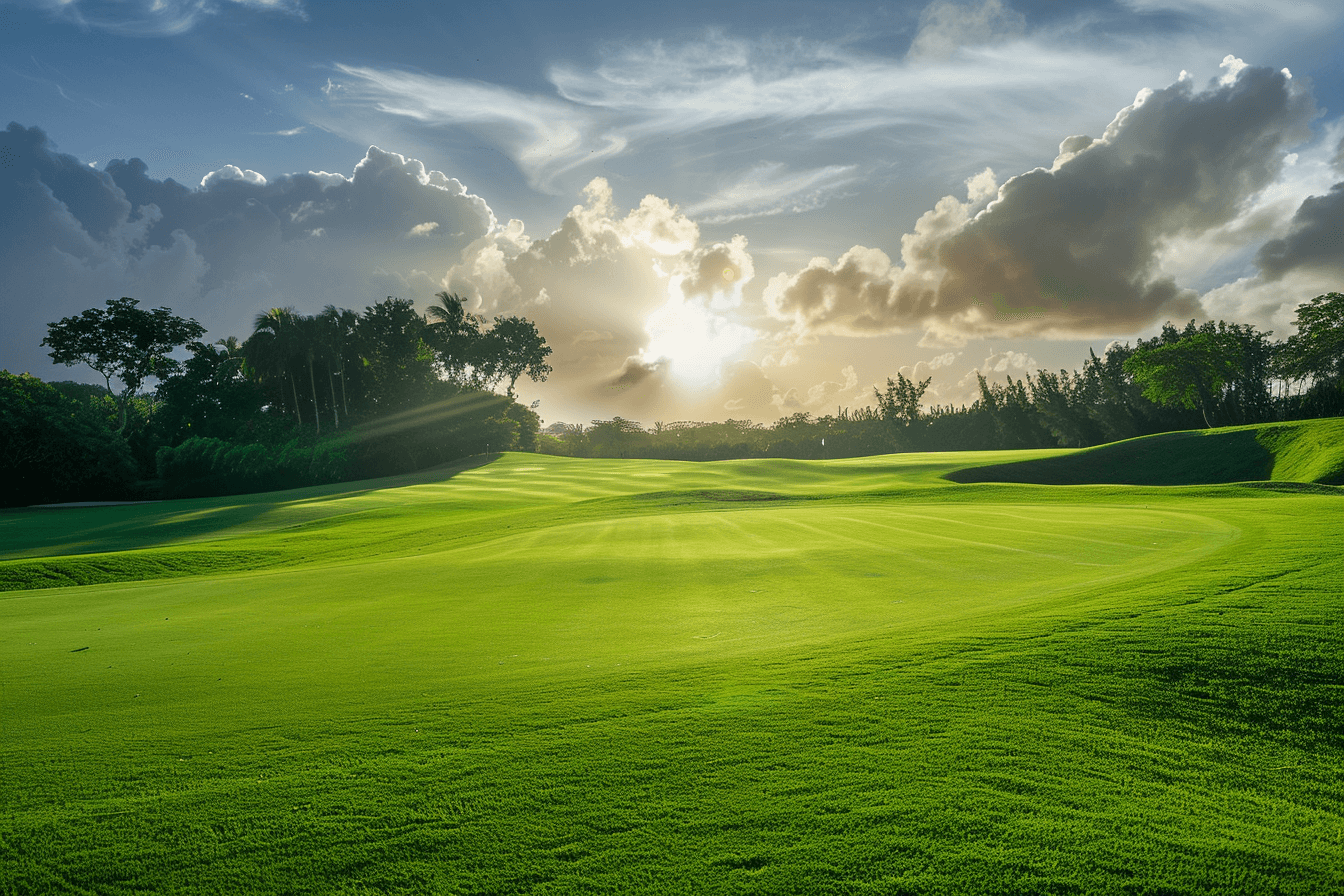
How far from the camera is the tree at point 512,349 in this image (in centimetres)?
8106

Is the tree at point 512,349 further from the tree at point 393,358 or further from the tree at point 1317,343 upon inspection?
the tree at point 1317,343

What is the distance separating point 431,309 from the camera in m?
76.8

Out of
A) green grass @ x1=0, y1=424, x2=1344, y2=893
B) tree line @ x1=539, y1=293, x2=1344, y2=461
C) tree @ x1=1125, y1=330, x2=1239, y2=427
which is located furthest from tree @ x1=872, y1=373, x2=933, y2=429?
Result: green grass @ x1=0, y1=424, x2=1344, y2=893

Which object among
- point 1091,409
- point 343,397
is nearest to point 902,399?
point 1091,409

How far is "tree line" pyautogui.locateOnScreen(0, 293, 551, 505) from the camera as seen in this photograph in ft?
143

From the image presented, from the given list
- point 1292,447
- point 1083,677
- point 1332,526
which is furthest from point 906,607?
point 1292,447

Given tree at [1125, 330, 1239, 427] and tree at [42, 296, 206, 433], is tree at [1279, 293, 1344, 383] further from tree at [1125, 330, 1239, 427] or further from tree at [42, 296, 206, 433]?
tree at [42, 296, 206, 433]

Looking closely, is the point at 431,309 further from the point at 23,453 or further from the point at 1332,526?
the point at 1332,526

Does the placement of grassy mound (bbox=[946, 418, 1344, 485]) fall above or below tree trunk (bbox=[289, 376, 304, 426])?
below

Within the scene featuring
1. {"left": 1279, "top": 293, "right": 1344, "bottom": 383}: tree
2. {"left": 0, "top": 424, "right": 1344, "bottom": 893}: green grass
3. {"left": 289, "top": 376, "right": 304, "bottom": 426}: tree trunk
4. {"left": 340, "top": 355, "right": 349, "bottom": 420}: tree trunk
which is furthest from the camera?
{"left": 340, "top": 355, "right": 349, "bottom": 420}: tree trunk

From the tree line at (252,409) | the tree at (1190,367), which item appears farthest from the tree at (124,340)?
the tree at (1190,367)

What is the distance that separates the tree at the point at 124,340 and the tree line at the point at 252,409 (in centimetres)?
10

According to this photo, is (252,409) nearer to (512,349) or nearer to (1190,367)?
(512,349)

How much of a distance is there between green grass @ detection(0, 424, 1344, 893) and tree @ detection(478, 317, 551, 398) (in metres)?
74.3
